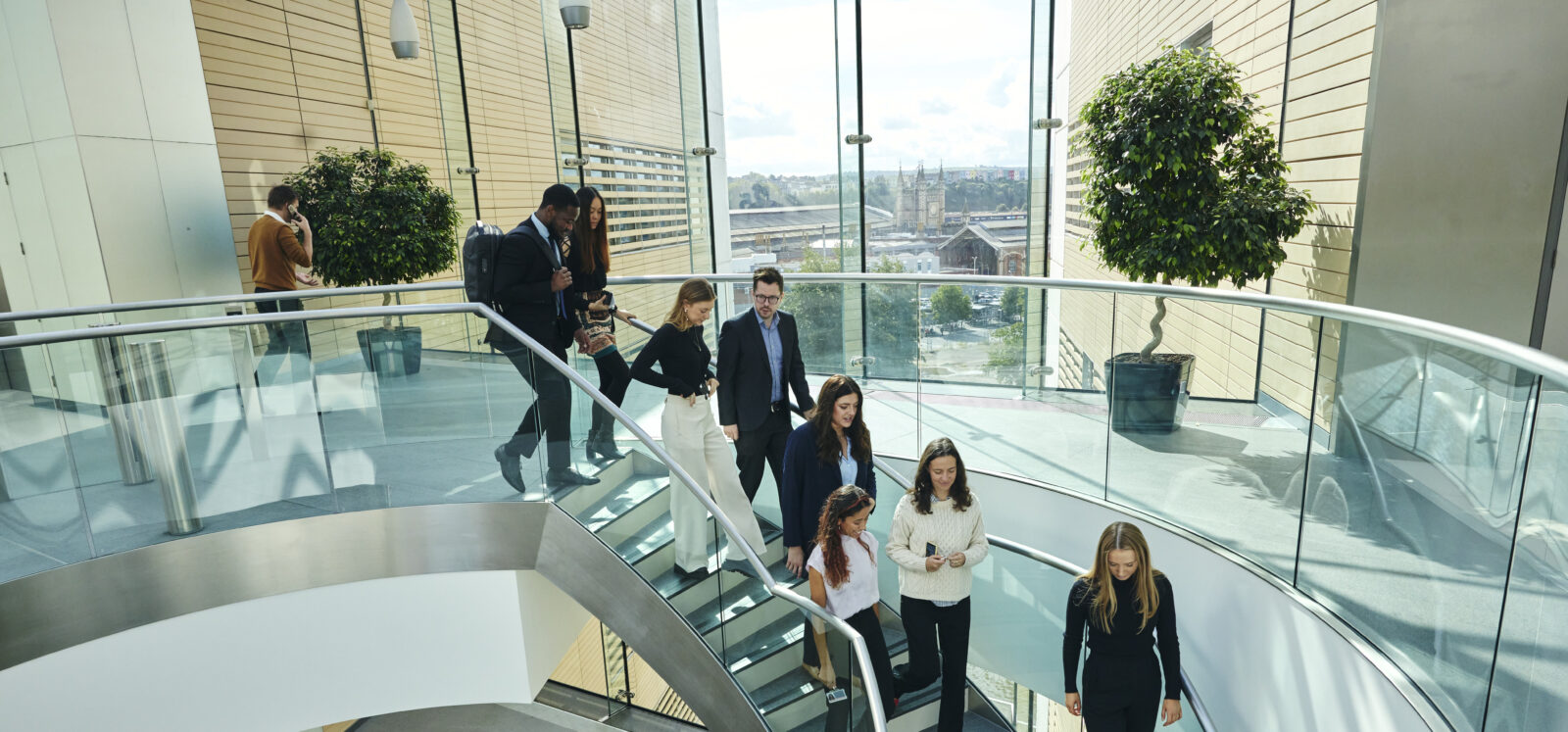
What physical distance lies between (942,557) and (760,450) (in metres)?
1.27

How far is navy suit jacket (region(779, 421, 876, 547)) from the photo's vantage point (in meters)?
3.94

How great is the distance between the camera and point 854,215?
7805 mm

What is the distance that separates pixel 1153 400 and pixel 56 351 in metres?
5.46

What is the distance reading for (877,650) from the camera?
396 centimetres

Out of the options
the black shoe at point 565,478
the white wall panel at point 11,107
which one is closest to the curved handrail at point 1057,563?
the black shoe at point 565,478

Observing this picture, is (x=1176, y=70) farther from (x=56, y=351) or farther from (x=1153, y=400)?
(x=56, y=351)

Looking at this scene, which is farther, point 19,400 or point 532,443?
point 532,443

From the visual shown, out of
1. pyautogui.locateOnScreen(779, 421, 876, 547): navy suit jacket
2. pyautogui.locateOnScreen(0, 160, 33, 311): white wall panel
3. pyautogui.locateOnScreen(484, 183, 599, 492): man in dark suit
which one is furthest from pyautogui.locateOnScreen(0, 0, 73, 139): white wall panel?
pyautogui.locateOnScreen(779, 421, 876, 547): navy suit jacket

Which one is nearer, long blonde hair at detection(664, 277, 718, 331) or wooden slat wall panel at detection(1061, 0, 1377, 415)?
wooden slat wall panel at detection(1061, 0, 1377, 415)

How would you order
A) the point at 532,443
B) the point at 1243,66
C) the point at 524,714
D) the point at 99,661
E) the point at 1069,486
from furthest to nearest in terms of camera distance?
the point at 524,714 < the point at 1243,66 < the point at 1069,486 < the point at 532,443 < the point at 99,661

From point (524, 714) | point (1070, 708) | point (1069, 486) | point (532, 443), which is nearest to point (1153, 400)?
point (1069, 486)

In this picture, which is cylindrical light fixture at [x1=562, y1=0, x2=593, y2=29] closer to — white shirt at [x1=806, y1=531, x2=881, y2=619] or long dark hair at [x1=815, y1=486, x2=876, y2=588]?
long dark hair at [x1=815, y1=486, x2=876, y2=588]

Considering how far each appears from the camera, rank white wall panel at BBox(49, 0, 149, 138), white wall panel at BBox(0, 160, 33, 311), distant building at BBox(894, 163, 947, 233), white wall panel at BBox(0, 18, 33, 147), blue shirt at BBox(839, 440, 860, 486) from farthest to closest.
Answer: distant building at BBox(894, 163, 947, 233), white wall panel at BBox(0, 160, 33, 311), white wall panel at BBox(0, 18, 33, 147), white wall panel at BBox(49, 0, 149, 138), blue shirt at BBox(839, 440, 860, 486)

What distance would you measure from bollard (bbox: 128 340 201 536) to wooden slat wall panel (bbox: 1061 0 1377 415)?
15.9 feet
